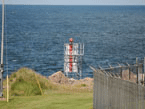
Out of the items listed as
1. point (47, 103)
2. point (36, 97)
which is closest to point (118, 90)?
point (47, 103)

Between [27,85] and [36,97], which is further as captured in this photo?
[27,85]

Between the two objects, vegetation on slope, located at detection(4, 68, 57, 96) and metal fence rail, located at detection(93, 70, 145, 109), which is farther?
vegetation on slope, located at detection(4, 68, 57, 96)

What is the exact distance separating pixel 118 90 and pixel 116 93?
0.77 ft

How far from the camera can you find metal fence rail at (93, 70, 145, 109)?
876 cm

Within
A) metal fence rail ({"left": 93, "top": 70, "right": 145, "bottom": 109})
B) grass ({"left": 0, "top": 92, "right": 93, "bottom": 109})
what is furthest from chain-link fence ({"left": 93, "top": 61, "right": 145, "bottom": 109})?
grass ({"left": 0, "top": 92, "right": 93, "bottom": 109})

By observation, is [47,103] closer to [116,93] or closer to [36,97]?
[36,97]

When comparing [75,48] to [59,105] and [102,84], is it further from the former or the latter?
[102,84]

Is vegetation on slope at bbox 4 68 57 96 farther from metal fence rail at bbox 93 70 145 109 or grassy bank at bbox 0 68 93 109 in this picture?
metal fence rail at bbox 93 70 145 109

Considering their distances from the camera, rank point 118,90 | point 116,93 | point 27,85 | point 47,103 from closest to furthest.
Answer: point 118,90 < point 116,93 < point 47,103 < point 27,85

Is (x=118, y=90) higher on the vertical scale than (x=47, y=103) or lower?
higher

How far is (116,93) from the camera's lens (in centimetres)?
1026

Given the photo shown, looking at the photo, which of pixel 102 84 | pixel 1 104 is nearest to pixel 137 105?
pixel 102 84

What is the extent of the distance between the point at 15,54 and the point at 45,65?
42.3 feet

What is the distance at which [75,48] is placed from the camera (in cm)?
4112
